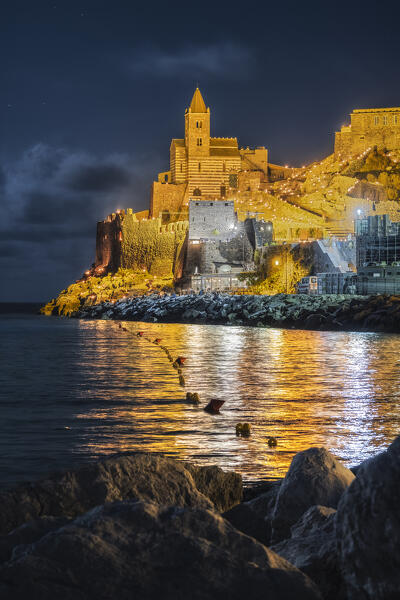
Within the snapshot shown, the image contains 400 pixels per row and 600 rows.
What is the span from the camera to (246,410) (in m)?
8.77

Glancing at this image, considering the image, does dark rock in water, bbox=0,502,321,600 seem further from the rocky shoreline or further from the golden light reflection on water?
the golden light reflection on water

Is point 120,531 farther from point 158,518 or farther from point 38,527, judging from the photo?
point 38,527

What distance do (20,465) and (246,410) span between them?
3852 mm

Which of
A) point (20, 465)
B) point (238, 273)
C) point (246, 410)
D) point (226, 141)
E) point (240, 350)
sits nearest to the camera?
point (20, 465)

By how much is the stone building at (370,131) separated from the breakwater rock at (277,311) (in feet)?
81.5

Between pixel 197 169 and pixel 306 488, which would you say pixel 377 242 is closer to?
pixel 197 169

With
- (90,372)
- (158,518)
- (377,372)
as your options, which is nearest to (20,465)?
(158,518)

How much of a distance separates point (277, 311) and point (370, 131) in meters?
31.7

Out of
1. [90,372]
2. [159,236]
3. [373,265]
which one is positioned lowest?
[90,372]

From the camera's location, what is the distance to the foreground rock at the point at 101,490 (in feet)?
10.9

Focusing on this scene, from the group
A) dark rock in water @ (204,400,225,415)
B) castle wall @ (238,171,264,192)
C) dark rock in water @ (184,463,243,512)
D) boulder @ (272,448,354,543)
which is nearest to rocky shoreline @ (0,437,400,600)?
boulder @ (272,448,354,543)

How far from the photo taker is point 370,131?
56.2 metres

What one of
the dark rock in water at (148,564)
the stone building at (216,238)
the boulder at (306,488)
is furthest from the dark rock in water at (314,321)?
the dark rock in water at (148,564)

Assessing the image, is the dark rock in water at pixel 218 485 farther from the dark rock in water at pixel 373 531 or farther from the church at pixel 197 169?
the church at pixel 197 169
